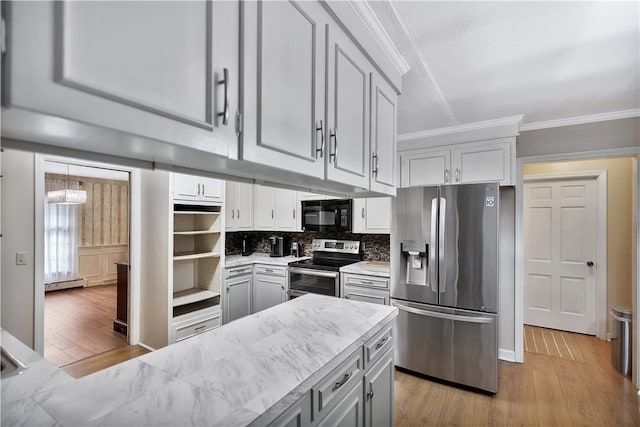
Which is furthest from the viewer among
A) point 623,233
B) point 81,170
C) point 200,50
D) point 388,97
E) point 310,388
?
point 81,170

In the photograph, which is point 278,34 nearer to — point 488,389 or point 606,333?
point 488,389

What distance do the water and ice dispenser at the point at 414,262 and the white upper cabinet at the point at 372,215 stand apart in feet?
1.81

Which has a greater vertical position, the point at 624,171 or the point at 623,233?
the point at 624,171

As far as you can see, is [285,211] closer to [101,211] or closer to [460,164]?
[460,164]

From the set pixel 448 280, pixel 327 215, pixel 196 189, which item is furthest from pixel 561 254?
pixel 196 189

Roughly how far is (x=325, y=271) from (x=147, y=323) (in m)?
1.97

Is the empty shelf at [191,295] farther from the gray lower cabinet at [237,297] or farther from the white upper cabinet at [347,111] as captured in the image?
the white upper cabinet at [347,111]

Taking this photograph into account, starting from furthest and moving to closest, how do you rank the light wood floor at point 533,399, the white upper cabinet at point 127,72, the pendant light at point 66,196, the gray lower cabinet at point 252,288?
the pendant light at point 66,196 < the gray lower cabinet at point 252,288 < the light wood floor at point 533,399 < the white upper cabinet at point 127,72

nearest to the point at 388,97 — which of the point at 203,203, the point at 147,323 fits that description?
the point at 203,203

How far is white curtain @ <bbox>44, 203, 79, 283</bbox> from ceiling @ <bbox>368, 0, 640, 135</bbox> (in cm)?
660

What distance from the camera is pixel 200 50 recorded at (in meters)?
0.76

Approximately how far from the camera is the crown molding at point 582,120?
8.94 ft

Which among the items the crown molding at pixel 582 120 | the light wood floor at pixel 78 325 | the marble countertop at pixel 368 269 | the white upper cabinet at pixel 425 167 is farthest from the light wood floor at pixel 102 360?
the crown molding at pixel 582 120

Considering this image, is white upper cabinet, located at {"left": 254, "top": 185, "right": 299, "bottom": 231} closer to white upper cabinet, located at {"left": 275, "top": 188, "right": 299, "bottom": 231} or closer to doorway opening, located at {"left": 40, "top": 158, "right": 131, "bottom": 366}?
white upper cabinet, located at {"left": 275, "top": 188, "right": 299, "bottom": 231}
